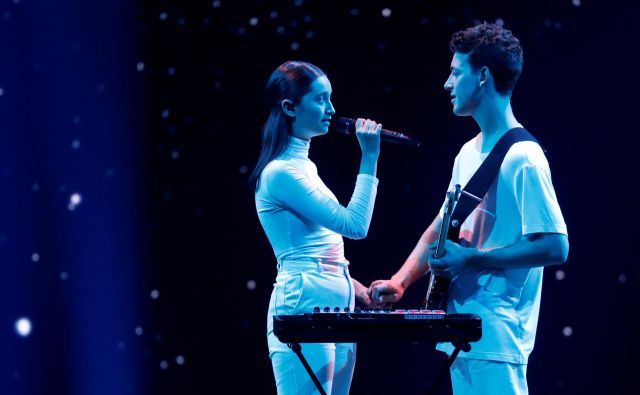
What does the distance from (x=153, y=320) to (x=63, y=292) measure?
1.38ft

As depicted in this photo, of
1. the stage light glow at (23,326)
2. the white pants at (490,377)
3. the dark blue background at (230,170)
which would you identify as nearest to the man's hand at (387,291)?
the white pants at (490,377)

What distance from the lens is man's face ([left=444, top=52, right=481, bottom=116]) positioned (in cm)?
237

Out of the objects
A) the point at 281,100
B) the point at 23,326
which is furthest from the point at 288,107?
the point at 23,326

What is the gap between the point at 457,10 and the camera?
369 centimetres

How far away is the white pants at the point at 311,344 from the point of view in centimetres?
234

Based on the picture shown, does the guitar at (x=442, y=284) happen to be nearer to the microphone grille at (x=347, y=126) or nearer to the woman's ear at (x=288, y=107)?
the microphone grille at (x=347, y=126)

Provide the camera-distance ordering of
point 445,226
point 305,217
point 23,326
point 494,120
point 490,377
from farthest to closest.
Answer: point 23,326, point 305,217, point 494,120, point 445,226, point 490,377

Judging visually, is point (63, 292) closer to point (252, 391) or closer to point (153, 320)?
point (153, 320)

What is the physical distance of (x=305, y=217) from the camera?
8.10 ft

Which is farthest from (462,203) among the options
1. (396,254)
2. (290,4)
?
(290,4)

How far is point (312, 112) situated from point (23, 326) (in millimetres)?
1830

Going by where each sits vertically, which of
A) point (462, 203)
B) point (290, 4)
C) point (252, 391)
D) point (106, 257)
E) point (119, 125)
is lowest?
point (252, 391)

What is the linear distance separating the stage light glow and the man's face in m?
2.18

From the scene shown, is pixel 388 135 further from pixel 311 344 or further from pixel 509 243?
pixel 311 344
